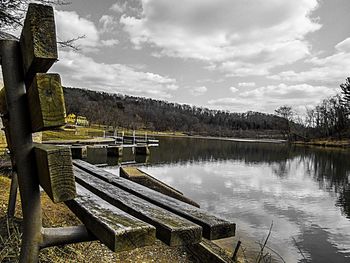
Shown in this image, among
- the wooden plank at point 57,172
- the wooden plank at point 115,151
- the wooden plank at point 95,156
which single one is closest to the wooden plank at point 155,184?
the wooden plank at point 57,172

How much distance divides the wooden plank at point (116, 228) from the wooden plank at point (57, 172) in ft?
0.84

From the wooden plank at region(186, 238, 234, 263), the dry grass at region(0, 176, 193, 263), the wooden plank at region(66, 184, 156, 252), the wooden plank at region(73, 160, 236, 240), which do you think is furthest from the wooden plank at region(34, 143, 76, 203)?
the wooden plank at region(186, 238, 234, 263)

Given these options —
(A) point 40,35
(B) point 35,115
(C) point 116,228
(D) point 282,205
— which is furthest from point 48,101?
(D) point 282,205

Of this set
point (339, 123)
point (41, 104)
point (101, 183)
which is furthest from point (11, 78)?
point (339, 123)

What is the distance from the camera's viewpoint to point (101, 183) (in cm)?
254

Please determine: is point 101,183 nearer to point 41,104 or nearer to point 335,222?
point 41,104

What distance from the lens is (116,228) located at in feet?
4.24

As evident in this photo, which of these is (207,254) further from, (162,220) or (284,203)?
(284,203)

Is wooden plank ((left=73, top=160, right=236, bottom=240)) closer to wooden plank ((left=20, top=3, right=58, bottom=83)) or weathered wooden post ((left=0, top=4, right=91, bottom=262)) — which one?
weathered wooden post ((left=0, top=4, right=91, bottom=262))

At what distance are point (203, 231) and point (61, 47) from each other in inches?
232

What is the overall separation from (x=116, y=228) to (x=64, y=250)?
208 centimetres

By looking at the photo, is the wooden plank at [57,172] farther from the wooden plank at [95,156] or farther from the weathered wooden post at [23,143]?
the wooden plank at [95,156]

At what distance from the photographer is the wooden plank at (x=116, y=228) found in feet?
4.11

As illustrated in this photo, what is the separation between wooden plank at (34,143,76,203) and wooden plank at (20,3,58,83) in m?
0.32
